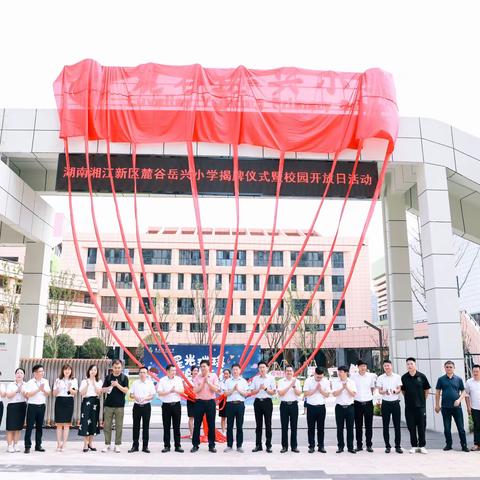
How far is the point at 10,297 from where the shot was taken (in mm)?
22250

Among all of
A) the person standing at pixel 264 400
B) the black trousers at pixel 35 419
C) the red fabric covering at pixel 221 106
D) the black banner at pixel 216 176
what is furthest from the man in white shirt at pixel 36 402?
the red fabric covering at pixel 221 106

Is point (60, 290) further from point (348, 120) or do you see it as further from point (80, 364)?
point (348, 120)

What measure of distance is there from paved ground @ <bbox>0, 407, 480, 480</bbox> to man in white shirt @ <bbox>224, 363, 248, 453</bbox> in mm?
270

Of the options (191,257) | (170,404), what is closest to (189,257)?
(191,257)

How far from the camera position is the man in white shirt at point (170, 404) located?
668 centimetres

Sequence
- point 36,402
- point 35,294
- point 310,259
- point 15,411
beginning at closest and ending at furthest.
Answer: point 15,411 < point 36,402 < point 35,294 < point 310,259

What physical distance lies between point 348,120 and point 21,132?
21.2 ft

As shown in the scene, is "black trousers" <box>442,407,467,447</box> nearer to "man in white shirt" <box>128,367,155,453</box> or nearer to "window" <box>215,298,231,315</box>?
"man in white shirt" <box>128,367,155,453</box>

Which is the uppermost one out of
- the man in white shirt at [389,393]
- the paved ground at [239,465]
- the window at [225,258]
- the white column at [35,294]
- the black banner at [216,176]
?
the window at [225,258]

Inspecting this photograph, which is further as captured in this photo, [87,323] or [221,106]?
[87,323]

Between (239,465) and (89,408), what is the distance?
249cm

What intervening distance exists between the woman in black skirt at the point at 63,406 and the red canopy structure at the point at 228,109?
203 centimetres

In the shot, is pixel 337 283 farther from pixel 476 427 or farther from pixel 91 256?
pixel 476 427

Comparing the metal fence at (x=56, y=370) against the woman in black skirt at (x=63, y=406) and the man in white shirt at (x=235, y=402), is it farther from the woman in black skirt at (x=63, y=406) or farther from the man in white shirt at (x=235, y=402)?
the man in white shirt at (x=235, y=402)
